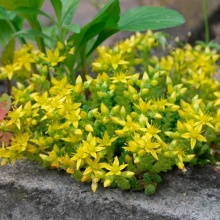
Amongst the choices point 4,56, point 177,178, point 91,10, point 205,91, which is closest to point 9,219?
point 177,178

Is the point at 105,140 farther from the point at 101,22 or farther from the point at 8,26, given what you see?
the point at 8,26

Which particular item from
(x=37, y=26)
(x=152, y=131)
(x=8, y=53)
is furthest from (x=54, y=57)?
(x=152, y=131)

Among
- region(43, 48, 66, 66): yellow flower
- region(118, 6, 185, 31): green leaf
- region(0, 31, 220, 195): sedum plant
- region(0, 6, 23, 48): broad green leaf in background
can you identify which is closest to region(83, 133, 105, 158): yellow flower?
region(0, 31, 220, 195): sedum plant

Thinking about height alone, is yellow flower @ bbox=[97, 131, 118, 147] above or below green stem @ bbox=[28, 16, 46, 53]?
below

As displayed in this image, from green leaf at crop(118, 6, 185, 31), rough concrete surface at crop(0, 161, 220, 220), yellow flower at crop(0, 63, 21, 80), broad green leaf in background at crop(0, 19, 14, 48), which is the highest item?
green leaf at crop(118, 6, 185, 31)

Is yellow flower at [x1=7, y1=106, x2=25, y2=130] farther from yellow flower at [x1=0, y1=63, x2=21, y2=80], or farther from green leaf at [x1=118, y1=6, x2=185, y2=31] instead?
green leaf at [x1=118, y1=6, x2=185, y2=31]

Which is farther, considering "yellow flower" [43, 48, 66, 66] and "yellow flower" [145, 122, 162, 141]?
"yellow flower" [43, 48, 66, 66]
